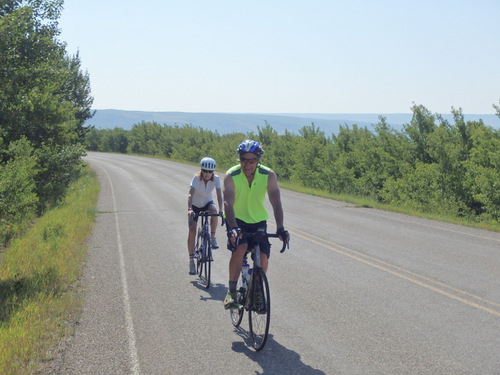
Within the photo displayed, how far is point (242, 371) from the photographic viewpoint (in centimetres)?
518

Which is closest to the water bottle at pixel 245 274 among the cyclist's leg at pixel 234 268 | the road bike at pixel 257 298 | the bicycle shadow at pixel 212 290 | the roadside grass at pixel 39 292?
the cyclist's leg at pixel 234 268

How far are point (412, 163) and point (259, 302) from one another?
792 inches

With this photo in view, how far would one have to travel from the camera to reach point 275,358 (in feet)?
18.0

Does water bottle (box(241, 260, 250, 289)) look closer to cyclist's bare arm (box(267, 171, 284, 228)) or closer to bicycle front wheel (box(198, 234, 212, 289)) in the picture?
cyclist's bare arm (box(267, 171, 284, 228))

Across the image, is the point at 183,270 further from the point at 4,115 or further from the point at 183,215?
the point at 183,215

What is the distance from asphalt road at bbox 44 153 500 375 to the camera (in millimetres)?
5387

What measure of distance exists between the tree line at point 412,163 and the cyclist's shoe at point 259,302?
13853 mm

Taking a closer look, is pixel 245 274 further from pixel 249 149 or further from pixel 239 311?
pixel 249 149

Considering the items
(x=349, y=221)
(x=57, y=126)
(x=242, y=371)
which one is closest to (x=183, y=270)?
(x=242, y=371)

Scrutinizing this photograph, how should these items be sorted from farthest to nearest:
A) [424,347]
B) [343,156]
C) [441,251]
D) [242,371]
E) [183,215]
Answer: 1. [343,156]
2. [183,215]
3. [441,251]
4. [424,347]
5. [242,371]

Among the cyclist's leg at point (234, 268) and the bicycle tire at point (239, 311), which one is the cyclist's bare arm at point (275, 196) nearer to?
the cyclist's leg at point (234, 268)

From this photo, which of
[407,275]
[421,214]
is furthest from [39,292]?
[421,214]

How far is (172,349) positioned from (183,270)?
4.22 meters

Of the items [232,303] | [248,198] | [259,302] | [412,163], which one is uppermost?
[248,198]
